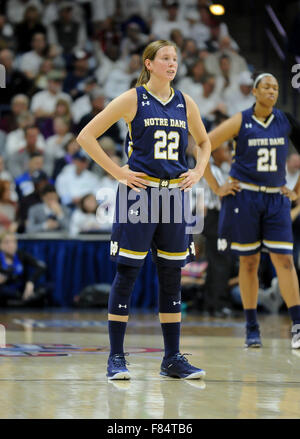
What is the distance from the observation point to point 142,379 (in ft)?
13.6

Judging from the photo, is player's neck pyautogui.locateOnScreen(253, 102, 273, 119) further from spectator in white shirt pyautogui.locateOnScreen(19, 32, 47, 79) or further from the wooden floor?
spectator in white shirt pyautogui.locateOnScreen(19, 32, 47, 79)

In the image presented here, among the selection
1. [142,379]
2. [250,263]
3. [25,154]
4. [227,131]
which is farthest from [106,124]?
[25,154]

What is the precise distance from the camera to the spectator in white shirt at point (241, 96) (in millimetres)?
13445

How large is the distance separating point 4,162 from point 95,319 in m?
4.19

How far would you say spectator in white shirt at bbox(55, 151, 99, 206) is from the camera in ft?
38.2

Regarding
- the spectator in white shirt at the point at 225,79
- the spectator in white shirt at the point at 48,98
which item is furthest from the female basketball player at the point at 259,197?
the spectator in white shirt at the point at 225,79

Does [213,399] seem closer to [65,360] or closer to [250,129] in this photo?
[65,360]

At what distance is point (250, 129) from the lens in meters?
5.90

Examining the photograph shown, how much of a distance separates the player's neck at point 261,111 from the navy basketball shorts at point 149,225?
1.85 meters

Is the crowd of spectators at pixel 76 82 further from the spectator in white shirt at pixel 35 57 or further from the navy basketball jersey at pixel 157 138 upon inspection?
the navy basketball jersey at pixel 157 138

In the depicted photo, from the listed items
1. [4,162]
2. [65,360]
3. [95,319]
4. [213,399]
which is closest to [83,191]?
[4,162]

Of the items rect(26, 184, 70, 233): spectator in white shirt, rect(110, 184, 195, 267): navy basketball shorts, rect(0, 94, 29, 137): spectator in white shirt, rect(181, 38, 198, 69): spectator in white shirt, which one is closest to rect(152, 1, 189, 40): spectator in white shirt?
rect(181, 38, 198, 69): spectator in white shirt

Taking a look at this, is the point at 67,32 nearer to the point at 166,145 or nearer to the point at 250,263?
the point at 250,263

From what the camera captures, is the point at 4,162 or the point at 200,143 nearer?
the point at 200,143
